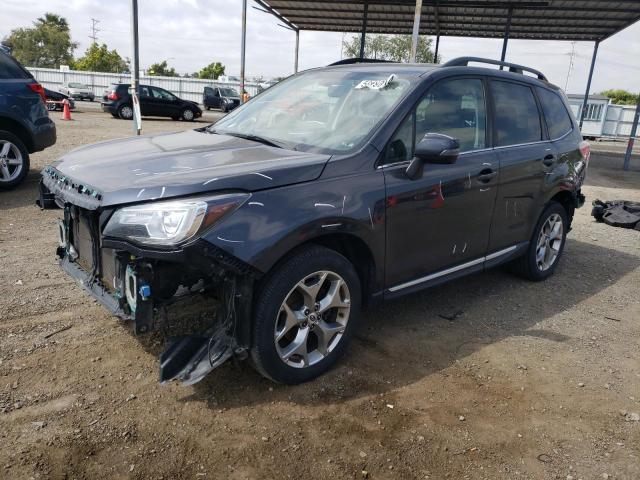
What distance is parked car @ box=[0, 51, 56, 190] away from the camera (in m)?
7.04

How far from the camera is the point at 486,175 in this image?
402cm

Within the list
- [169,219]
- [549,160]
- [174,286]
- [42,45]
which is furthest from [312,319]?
[42,45]

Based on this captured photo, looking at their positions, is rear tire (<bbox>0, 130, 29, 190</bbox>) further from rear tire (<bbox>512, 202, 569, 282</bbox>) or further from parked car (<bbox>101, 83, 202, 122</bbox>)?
parked car (<bbox>101, 83, 202, 122</bbox>)

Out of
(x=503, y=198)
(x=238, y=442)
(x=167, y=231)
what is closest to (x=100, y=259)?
(x=167, y=231)

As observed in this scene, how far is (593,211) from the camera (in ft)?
27.5

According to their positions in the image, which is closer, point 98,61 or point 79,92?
point 79,92

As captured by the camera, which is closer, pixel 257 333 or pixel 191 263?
pixel 191 263

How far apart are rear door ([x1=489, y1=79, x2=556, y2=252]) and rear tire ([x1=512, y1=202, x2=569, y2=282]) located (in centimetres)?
19

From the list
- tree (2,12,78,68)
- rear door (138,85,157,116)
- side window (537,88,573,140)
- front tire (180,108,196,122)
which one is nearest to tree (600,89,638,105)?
front tire (180,108,196,122)

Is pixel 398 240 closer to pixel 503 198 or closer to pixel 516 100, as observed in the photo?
pixel 503 198

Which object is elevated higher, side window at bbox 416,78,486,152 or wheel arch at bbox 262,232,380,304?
side window at bbox 416,78,486,152

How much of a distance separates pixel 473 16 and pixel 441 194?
58.6 feet

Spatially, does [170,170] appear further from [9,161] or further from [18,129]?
[18,129]

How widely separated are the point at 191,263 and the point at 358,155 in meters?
1.25
